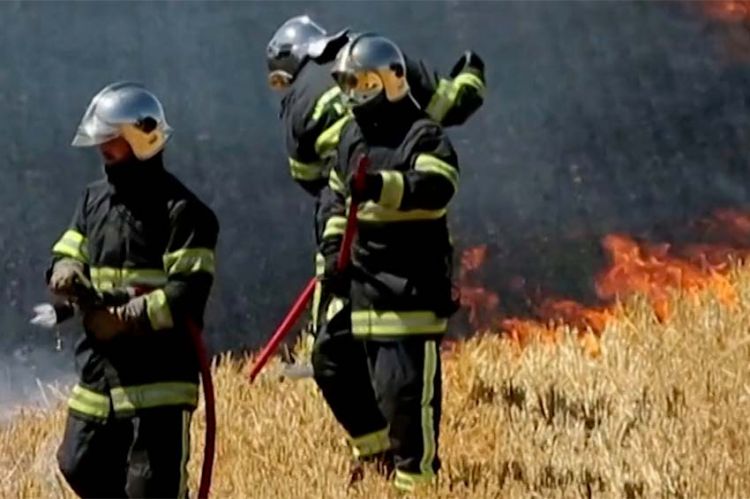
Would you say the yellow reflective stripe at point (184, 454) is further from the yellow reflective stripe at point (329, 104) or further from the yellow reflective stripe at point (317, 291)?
the yellow reflective stripe at point (329, 104)

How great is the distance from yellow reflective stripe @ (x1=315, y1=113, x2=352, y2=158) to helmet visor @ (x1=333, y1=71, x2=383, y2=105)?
778mm

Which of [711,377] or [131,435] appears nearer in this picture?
[131,435]

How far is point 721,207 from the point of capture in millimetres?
15070

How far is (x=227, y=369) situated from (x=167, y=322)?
163 inches

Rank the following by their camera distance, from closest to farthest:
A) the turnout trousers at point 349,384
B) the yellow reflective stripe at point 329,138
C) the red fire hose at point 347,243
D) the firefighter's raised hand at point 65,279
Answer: the firefighter's raised hand at point 65,279
the red fire hose at point 347,243
the turnout trousers at point 349,384
the yellow reflective stripe at point 329,138

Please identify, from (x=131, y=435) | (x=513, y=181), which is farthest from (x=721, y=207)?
(x=131, y=435)

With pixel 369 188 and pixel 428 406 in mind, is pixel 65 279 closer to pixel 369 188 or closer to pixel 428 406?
pixel 369 188

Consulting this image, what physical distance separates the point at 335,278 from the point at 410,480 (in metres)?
0.74

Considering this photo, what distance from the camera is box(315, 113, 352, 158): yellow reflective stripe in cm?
764

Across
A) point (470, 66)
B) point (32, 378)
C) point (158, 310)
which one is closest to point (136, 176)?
point (158, 310)

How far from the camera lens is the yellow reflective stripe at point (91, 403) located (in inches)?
237

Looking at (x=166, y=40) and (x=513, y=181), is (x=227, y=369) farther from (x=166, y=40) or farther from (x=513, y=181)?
(x=166, y=40)

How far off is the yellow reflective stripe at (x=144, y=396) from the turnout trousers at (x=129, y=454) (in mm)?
26

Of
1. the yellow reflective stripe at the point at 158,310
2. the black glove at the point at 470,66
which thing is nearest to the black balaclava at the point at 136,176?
the yellow reflective stripe at the point at 158,310
